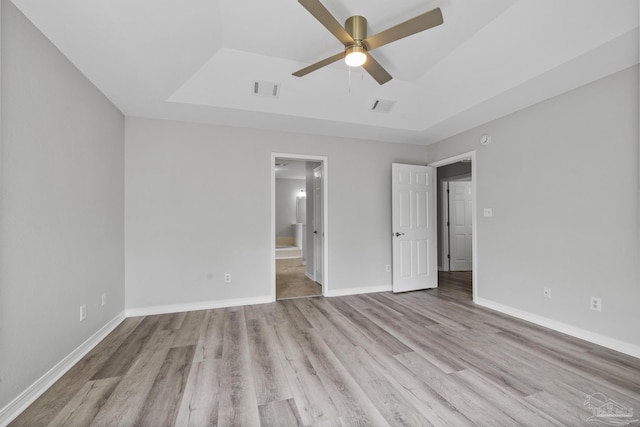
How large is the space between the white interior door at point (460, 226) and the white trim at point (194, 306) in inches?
176

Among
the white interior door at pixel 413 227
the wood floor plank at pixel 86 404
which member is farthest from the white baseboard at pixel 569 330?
the wood floor plank at pixel 86 404

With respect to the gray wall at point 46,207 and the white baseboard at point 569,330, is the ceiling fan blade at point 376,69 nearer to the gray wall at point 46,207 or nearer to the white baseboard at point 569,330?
the gray wall at point 46,207

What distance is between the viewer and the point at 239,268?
12.6 feet

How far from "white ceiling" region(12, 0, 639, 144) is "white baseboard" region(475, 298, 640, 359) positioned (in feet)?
8.03

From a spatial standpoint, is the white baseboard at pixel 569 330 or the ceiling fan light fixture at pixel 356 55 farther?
the white baseboard at pixel 569 330

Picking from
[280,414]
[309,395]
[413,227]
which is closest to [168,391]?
[280,414]

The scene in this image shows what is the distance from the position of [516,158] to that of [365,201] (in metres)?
2.10

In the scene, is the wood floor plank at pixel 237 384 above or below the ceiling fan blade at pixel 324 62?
below

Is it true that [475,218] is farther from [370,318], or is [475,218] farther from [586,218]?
[370,318]

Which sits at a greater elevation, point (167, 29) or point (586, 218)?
point (167, 29)

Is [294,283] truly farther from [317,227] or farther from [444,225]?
[444,225]

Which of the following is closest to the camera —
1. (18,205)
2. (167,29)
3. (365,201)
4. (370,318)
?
(18,205)

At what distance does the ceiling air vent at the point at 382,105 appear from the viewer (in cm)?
363

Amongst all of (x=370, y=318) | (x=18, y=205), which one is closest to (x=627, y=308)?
(x=370, y=318)
